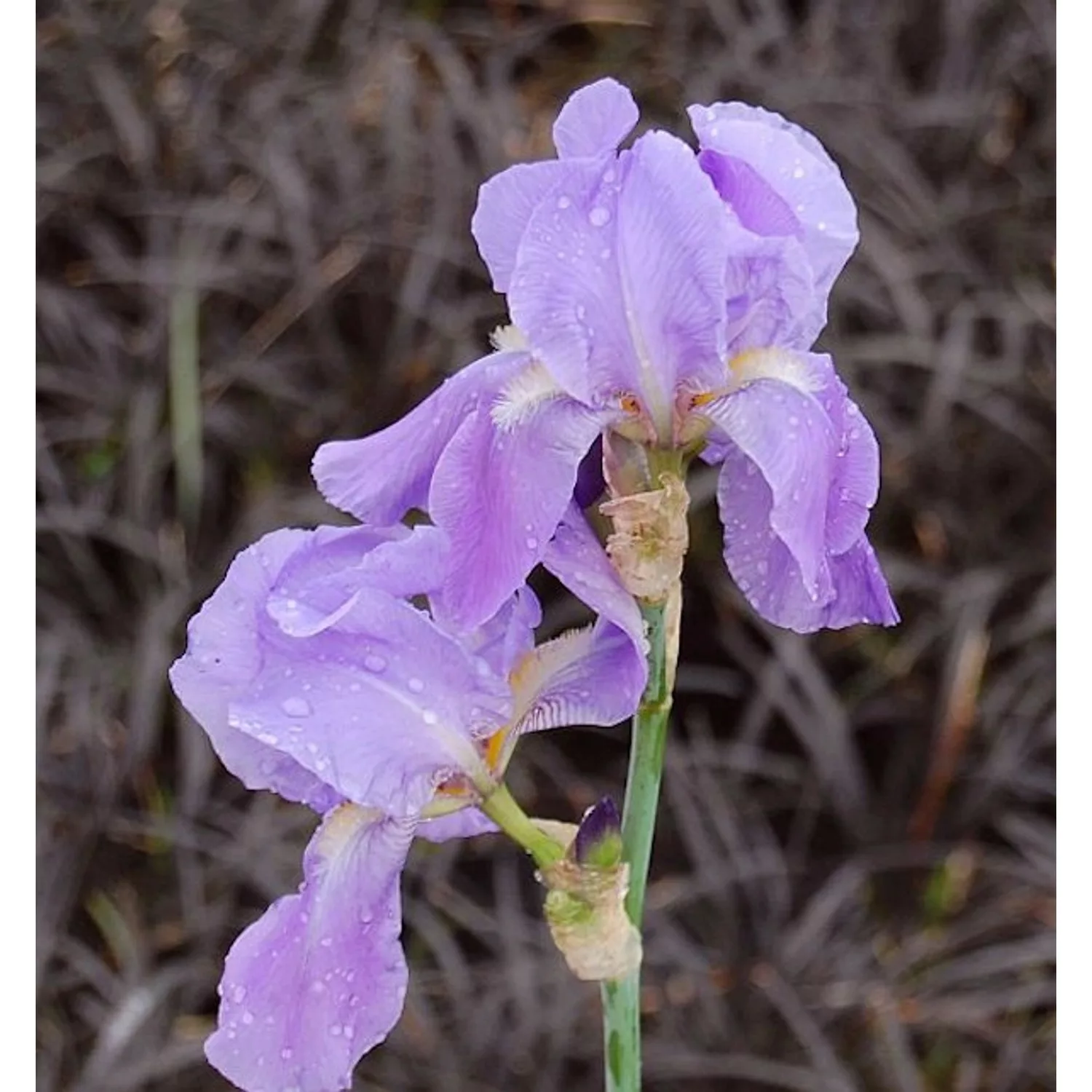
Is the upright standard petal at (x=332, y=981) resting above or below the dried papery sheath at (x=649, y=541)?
below

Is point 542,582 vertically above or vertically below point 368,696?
below

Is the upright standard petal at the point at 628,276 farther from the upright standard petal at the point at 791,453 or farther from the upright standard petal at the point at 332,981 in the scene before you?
the upright standard petal at the point at 332,981

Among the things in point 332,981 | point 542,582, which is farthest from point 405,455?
point 542,582

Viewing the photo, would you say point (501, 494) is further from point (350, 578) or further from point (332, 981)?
point (332, 981)

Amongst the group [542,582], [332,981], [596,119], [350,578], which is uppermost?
[596,119]

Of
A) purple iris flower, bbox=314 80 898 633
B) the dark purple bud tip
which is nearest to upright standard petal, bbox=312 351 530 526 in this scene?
purple iris flower, bbox=314 80 898 633

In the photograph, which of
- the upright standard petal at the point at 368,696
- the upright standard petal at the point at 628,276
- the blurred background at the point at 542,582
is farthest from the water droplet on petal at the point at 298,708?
the blurred background at the point at 542,582

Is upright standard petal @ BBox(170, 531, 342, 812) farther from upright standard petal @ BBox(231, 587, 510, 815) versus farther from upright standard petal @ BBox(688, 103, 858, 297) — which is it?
upright standard petal @ BBox(688, 103, 858, 297)

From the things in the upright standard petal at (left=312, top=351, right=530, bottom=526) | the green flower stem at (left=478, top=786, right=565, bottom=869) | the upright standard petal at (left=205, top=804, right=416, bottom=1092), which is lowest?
the upright standard petal at (left=205, top=804, right=416, bottom=1092)
